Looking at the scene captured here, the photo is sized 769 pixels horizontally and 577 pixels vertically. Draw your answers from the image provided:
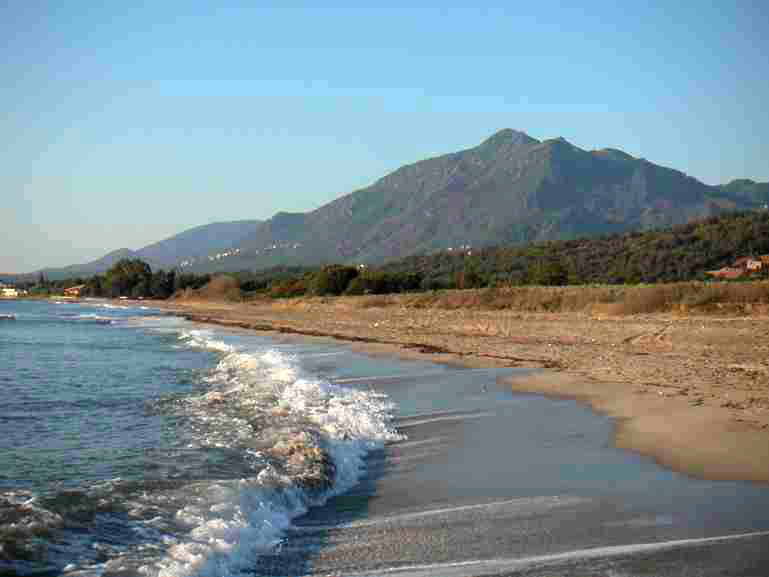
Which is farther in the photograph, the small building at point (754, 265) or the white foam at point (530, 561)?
the small building at point (754, 265)

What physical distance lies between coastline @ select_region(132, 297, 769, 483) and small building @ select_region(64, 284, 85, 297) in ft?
406

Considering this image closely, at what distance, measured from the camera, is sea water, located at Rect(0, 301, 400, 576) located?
19.6 feet

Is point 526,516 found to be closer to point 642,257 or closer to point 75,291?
point 642,257

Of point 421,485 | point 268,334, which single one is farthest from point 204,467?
point 268,334

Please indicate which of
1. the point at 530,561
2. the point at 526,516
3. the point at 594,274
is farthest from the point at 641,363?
the point at 594,274

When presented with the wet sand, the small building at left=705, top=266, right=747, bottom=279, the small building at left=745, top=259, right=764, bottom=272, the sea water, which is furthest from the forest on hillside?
the wet sand

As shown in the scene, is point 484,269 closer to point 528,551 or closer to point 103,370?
point 103,370

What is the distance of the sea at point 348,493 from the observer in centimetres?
573

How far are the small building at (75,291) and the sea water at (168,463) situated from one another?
5547 inches

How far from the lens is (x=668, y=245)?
5719cm

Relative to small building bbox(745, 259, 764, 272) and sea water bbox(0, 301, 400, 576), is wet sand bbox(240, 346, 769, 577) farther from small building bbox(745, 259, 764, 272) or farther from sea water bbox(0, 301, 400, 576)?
small building bbox(745, 259, 764, 272)

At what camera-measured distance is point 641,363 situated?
17938 millimetres

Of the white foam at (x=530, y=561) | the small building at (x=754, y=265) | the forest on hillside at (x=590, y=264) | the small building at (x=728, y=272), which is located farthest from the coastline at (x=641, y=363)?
the small building at (x=754, y=265)

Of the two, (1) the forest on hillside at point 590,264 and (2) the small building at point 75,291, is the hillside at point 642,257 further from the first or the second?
(2) the small building at point 75,291
